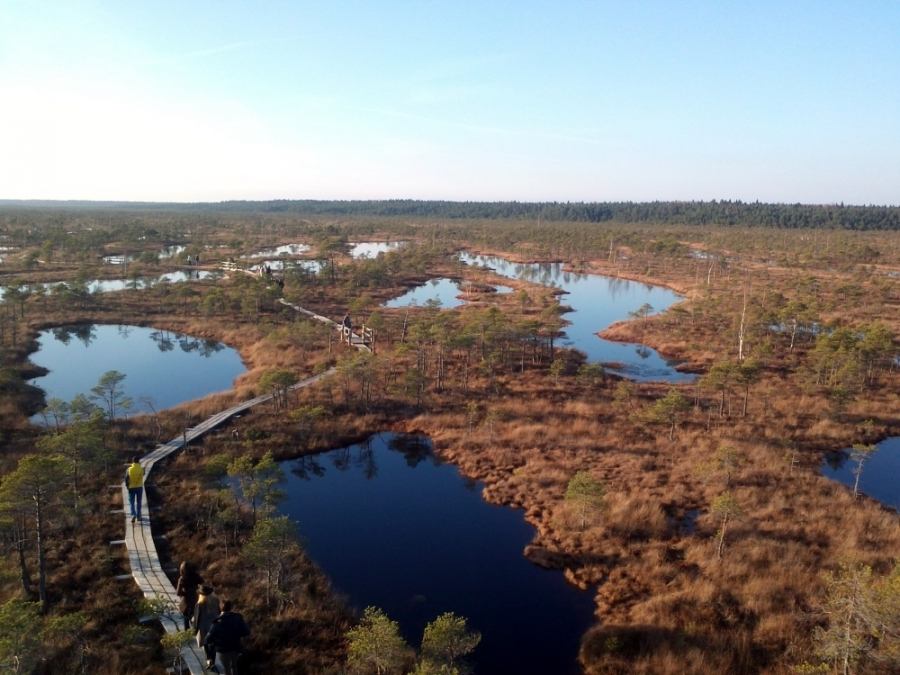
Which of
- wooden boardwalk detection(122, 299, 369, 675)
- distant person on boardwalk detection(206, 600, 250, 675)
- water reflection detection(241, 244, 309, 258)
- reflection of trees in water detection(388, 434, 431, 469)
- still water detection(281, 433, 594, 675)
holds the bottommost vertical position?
still water detection(281, 433, 594, 675)

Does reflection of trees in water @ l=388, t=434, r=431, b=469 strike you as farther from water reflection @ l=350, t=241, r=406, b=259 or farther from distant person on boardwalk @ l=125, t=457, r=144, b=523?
water reflection @ l=350, t=241, r=406, b=259

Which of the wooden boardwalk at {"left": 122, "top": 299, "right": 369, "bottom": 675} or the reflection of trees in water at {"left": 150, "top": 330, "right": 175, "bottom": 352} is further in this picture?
the reflection of trees in water at {"left": 150, "top": 330, "right": 175, "bottom": 352}

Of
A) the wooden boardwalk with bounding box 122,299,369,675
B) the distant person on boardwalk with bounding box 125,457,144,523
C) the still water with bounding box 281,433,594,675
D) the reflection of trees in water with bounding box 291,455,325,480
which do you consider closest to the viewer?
the wooden boardwalk with bounding box 122,299,369,675

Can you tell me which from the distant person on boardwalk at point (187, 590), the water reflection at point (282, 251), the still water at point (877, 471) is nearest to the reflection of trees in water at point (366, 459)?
the distant person on boardwalk at point (187, 590)

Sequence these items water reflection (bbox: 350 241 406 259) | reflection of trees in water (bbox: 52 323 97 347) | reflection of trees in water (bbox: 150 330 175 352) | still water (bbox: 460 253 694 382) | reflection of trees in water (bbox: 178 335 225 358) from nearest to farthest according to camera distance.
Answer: still water (bbox: 460 253 694 382), reflection of trees in water (bbox: 178 335 225 358), reflection of trees in water (bbox: 150 330 175 352), reflection of trees in water (bbox: 52 323 97 347), water reflection (bbox: 350 241 406 259)

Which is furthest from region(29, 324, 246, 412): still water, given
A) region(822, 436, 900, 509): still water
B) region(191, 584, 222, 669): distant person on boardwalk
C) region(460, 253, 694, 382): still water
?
region(822, 436, 900, 509): still water

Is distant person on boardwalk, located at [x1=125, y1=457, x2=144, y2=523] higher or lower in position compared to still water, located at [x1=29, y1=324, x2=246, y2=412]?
higher

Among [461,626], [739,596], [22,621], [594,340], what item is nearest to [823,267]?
[594,340]
